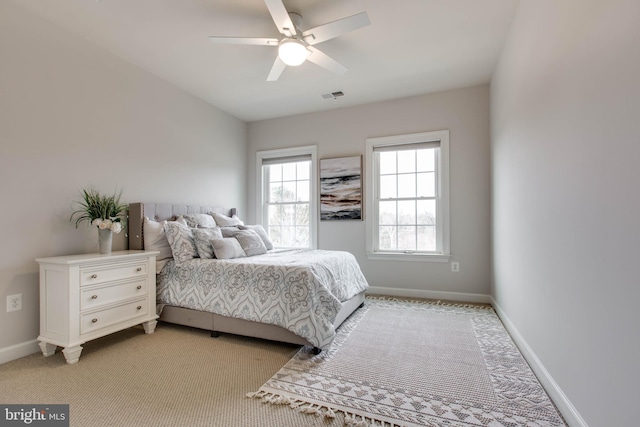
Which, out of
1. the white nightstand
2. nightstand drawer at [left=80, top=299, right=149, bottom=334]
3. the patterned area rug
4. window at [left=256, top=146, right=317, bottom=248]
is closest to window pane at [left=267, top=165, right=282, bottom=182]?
window at [left=256, top=146, right=317, bottom=248]

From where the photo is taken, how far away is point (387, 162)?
421cm

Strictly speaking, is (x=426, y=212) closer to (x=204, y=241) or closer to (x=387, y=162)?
(x=387, y=162)

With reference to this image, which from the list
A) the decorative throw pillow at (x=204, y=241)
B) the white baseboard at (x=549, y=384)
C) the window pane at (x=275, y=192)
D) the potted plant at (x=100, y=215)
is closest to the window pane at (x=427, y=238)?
the white baseboard at (x=549, y=384)

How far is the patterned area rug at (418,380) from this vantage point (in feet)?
5.15

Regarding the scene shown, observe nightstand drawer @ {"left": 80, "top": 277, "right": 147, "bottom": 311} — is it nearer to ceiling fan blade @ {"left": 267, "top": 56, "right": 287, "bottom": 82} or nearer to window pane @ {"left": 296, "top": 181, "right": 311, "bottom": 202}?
ceiling fan blade @ {"left": 267, "top": 56, "right": 287, "bottom": 82}

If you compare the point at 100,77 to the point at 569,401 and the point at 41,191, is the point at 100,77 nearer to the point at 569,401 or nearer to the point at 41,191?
the point at 41,191

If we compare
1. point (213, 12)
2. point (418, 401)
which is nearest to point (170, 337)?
point (418, 401)

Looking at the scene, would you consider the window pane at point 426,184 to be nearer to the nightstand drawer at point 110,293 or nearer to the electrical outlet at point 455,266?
the electrical outlet at point 455,266

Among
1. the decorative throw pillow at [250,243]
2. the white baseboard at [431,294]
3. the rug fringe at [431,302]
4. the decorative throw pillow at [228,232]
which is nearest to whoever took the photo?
the decorative throw pillow at [250,243]

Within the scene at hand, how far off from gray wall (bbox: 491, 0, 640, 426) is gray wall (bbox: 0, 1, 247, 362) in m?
3.64

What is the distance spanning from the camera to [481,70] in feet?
10.9

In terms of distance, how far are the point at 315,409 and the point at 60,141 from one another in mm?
2948

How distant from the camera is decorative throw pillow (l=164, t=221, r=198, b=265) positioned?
2861 mm

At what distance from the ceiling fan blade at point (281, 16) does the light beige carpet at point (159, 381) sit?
8.04 ft
